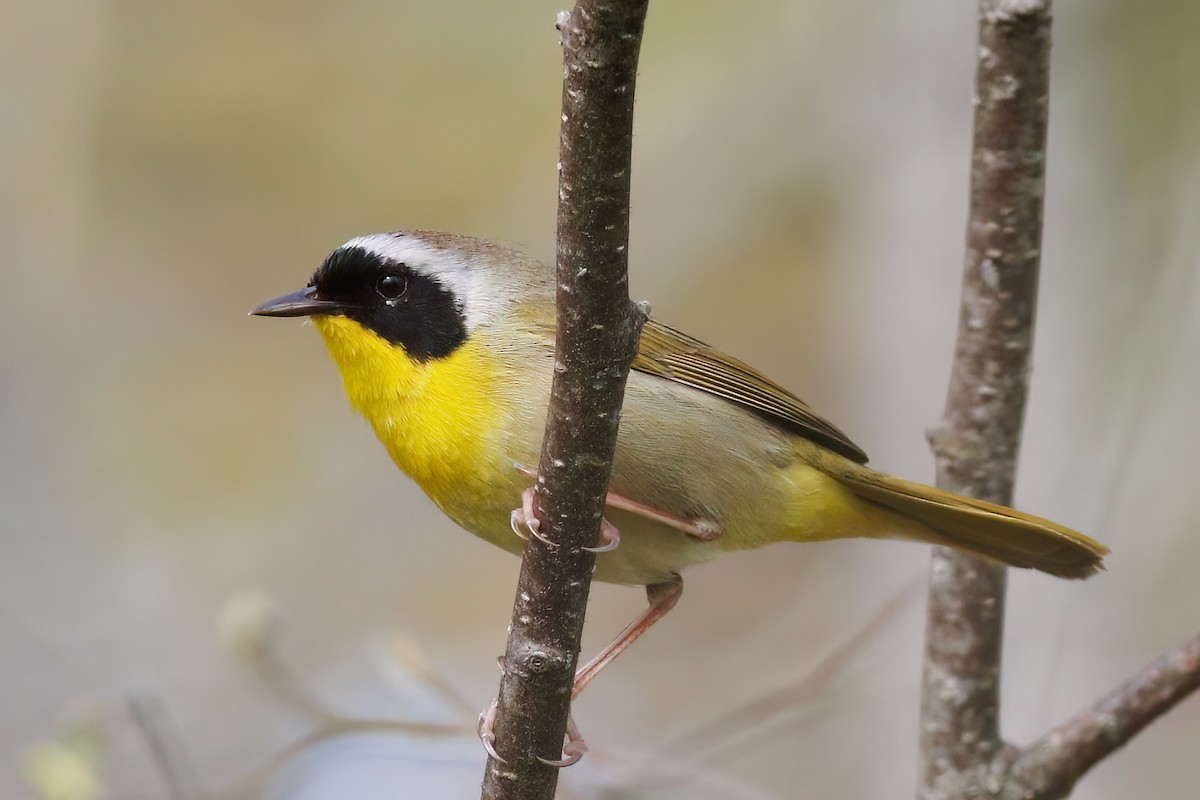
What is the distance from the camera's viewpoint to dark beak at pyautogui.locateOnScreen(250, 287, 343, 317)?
3.40m

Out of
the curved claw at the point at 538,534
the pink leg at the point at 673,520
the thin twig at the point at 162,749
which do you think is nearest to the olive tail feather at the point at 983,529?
the pink leg at the point at 673,520

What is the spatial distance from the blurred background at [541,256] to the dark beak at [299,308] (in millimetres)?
1930

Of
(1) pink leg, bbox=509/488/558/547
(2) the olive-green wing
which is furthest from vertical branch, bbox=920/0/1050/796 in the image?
(1) pink leg, bbox=509/488/558/547

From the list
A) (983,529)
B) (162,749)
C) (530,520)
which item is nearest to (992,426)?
(983,529)

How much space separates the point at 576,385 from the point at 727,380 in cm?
149

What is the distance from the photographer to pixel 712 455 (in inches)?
134

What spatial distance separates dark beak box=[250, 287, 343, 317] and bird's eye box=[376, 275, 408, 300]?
13 centimetres

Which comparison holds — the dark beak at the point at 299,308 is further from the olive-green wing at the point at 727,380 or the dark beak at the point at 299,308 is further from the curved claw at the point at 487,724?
the curved claw at the point at 487,724

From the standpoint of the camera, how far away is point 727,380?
3582 mm

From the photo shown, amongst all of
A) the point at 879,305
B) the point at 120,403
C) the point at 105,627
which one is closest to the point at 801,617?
the point at 879,305

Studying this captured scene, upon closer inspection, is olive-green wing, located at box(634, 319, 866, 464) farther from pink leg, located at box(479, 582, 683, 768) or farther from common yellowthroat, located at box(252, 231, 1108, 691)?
pink leg, located at box(479, 582, 683, 768)

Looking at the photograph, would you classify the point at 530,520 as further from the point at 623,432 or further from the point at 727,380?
the point at 727,380

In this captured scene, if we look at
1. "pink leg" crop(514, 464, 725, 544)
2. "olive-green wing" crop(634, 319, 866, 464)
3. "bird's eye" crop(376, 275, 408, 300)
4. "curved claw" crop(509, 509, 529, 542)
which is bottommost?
"pink leg" crop(514, 464, 725, 544)

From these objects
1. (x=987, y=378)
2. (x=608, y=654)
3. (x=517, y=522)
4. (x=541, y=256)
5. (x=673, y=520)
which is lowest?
(x=608, y=654)
